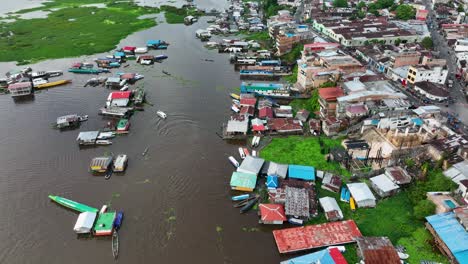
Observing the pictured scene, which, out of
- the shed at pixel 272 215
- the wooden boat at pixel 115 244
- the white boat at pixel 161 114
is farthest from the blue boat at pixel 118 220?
the white boat at pixel 161 114

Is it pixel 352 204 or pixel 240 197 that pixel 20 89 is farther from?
pixel 352 204

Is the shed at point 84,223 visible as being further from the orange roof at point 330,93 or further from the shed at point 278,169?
the orange roof at point 330,93

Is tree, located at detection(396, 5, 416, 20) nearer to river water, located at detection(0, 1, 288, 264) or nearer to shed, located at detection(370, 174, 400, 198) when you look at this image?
river water, located at detection(0, 1, 288, 264)

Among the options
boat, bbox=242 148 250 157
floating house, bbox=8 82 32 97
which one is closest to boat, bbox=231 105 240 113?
boat, bbox=242 148 250 157

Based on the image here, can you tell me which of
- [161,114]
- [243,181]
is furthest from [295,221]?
[161,114]

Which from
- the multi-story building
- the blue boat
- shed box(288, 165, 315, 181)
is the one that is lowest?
the blue boat

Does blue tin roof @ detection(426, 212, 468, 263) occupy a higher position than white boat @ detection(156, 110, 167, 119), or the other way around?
blue tin roof @ detection(426, 212, 468, 263)

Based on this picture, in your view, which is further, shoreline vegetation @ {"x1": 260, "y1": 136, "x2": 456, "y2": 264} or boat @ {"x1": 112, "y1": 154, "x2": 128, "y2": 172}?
boat @ {"x1": 112, "y1": 154, "x2": 128, "y2": 172}
